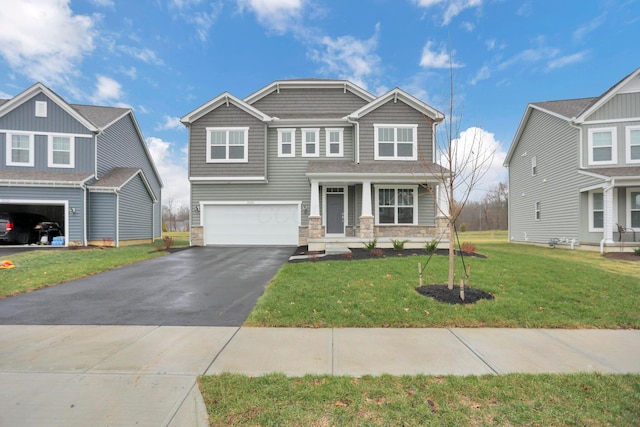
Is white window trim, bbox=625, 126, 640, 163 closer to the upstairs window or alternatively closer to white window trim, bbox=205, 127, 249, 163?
white window trim, bbox=205, 127, 249, 163

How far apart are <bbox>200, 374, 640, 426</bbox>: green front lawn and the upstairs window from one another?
18.7m

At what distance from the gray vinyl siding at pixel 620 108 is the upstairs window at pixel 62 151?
26.8 m

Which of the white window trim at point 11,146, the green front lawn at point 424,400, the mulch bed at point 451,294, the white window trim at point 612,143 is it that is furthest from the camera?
the white window trim at point 11,146

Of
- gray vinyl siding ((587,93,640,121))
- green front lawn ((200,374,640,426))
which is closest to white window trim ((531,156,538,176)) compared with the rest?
gray vinyl siding ((587,93,640,121))

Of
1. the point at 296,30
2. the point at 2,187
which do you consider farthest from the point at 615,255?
the point at 2,187

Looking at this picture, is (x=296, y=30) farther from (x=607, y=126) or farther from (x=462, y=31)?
(x=607, y=126)

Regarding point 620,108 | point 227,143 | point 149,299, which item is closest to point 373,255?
point 149,299

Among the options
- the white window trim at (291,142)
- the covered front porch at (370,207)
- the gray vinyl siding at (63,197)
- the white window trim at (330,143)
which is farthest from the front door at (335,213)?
the gray vinyl siding at (63,197)

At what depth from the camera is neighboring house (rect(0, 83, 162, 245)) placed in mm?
15172

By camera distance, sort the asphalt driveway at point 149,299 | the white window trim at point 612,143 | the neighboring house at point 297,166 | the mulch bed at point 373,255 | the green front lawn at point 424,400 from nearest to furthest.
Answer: the green front lawn at point 424,400 → the asphalt driveway at point 149,299 → the mulch bed at point 373,255 → the white window trim at point 612,143 → the neighboring house at point 297,166

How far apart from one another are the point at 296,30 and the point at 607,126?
16.9 metres

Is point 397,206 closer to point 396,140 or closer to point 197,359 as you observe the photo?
point 396,140

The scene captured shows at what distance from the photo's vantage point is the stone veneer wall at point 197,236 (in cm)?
1603

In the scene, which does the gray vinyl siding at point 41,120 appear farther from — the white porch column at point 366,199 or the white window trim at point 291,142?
the white porch column at point 366,199
